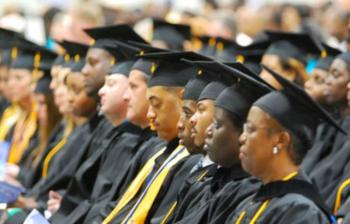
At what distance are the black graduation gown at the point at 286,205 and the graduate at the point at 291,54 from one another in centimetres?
366

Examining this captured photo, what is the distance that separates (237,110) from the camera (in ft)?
17.9

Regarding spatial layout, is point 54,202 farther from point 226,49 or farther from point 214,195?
point 214,195

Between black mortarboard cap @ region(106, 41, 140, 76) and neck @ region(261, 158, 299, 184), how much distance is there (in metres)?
2.59

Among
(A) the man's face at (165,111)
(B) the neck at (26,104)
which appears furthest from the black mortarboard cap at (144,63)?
(B) the neck at (26,104)

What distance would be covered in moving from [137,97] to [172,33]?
3233mm

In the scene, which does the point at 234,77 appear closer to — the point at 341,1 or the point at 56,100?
the point at 56,100

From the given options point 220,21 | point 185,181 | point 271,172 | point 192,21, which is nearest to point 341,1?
point 220,21

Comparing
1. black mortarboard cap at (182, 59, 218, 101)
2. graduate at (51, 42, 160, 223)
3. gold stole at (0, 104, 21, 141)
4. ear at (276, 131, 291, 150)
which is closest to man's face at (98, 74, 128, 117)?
graduate at (51, 42, 160, 223)

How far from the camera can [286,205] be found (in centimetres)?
479

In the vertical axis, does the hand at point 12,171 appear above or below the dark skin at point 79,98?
below

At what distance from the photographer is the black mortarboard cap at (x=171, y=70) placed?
21.5 feet

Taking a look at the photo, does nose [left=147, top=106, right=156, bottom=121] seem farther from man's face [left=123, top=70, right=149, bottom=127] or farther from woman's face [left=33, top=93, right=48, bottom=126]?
woman's face [left=33, top=93, right=48, bottom=126]

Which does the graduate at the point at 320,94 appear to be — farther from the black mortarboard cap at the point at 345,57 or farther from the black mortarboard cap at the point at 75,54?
the black mortarboard cap at the point at 75,54

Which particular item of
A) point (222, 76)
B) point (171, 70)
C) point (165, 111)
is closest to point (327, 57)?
point (171, 70)
